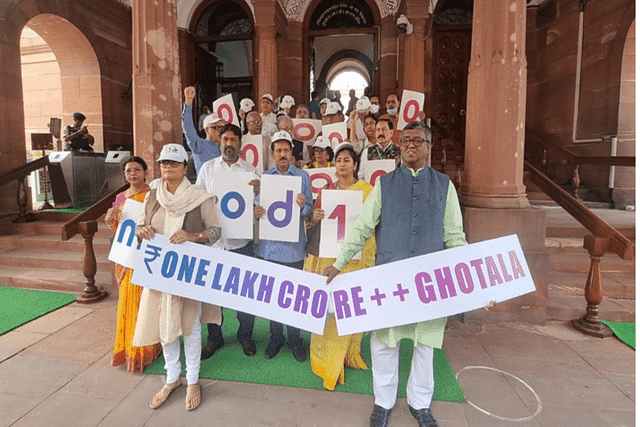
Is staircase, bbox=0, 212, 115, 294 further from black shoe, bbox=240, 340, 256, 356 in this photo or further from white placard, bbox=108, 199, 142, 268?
black shoe, bbox=240, 340, 256, 356

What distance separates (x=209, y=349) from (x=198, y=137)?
2176mm

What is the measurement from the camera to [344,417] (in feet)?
8.66

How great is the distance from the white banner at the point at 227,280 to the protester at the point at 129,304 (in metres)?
0.58

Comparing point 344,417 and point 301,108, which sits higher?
point 301,108

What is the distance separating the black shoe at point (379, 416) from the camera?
8.23 ft

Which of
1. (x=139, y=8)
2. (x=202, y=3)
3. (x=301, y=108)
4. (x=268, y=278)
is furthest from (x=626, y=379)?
(x=202, y=3)

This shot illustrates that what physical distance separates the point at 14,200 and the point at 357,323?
26.4ft

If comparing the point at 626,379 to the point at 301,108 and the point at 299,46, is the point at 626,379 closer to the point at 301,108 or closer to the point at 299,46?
the point at 301,108

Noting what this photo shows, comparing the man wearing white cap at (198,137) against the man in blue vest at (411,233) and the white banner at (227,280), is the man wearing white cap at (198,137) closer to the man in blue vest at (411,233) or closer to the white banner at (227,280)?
the white banner at (227,280)

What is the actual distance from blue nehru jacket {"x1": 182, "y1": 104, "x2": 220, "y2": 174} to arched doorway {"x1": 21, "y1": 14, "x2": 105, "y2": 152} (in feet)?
26.0

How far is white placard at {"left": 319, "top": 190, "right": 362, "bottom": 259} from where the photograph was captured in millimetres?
3023

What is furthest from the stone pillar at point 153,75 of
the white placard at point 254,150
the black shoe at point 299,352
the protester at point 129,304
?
the black shoe at point 299,352

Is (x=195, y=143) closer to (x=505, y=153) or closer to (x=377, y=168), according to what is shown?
(x=377, y=168)

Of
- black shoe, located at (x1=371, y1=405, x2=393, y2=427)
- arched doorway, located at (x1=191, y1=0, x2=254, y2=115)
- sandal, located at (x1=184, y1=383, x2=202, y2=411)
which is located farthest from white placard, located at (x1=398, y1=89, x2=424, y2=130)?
arched doorway, located at (x1=191, y1=0, x2=254, y2=115)
